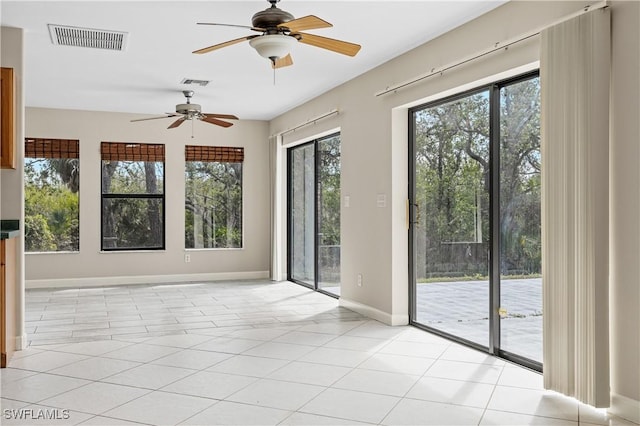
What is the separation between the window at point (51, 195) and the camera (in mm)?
7754

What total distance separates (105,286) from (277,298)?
275 centimetres

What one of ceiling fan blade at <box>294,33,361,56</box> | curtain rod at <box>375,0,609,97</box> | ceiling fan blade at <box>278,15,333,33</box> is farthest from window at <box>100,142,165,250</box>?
ceiling fan blade at <box>278,15,333,33</box>

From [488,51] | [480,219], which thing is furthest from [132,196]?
[488,51]

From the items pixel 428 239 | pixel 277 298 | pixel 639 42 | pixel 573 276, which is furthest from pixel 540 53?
pixel 277 298

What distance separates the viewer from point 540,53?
330 cm

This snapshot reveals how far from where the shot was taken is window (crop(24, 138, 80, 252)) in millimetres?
7754

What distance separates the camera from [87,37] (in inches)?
179

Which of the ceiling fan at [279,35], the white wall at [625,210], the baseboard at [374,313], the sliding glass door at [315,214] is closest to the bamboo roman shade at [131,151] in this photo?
the sliding glass door at [315,214]

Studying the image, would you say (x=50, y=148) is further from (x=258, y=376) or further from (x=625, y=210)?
(x=625, y=210)

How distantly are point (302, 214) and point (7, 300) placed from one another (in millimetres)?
4662

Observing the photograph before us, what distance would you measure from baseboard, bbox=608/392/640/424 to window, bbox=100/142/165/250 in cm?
678

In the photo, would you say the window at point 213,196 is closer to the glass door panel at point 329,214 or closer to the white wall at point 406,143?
the white wall at point 406,143

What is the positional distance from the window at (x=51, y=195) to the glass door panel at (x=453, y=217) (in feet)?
17.2

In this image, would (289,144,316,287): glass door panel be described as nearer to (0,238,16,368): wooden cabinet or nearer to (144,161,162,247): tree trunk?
(144,161,162,247): tree trunk
